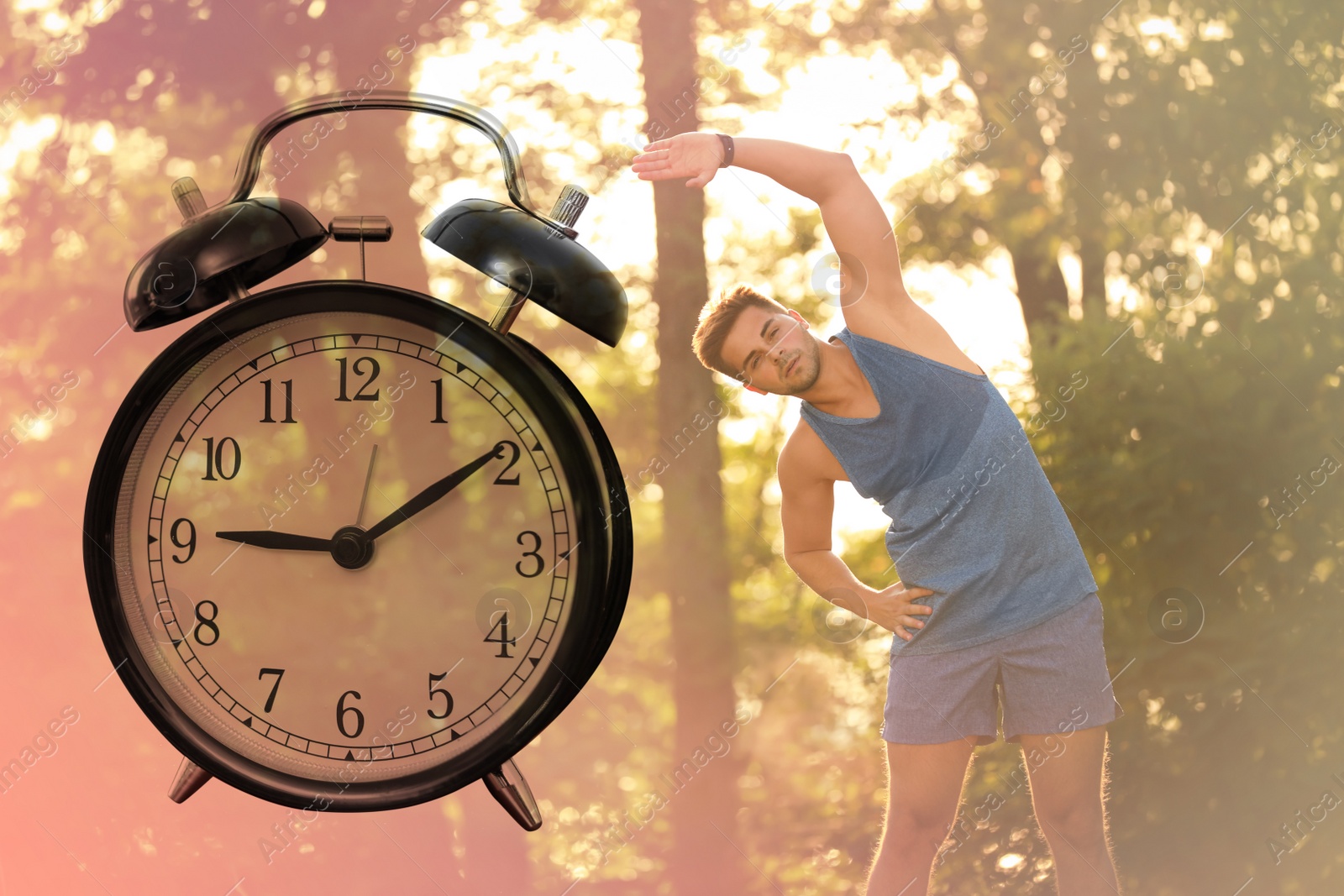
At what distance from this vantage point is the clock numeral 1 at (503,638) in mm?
1121

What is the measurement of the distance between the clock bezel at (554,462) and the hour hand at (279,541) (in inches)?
6.0

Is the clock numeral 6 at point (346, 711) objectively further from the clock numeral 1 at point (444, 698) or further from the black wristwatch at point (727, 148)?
the black wristwatch at point (727, 148)

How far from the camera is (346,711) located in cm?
113

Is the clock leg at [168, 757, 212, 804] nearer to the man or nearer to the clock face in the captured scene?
the clock face

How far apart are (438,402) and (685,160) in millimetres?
442

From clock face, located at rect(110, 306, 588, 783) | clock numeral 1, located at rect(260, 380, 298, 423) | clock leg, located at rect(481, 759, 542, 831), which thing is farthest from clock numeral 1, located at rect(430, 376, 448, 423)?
clock leg, located at rect(481, 759, 542, 831)

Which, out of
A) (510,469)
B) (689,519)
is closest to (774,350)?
(689,519)

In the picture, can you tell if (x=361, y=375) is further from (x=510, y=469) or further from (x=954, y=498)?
(x=954, y=498)

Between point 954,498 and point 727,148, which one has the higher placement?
point 727,148

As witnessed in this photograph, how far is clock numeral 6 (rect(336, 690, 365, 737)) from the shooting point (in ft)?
3.71

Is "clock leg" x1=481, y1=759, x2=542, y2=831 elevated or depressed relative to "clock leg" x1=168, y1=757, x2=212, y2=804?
depressed

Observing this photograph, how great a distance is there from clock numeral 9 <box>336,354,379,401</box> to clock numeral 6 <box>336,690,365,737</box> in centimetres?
36

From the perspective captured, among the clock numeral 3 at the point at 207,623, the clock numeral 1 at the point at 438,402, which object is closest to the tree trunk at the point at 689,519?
the clock numeral 1 at the point at 438,402

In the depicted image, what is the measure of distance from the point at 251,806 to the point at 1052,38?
1.53 meters
